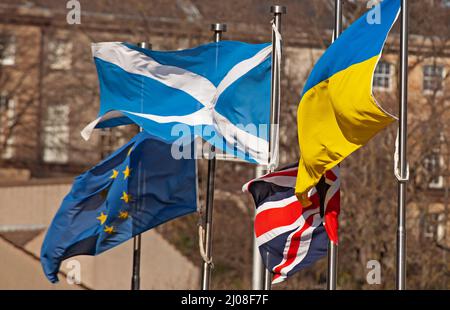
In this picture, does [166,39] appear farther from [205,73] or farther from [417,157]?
[205,73]

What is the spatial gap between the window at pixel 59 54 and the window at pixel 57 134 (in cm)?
176

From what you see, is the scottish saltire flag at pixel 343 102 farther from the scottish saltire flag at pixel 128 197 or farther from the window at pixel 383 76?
the window at pixel 383 76

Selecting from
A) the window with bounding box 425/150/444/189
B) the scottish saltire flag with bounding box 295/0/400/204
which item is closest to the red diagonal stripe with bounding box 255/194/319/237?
the scottish saltire flag with bounding box 295/0/400/204

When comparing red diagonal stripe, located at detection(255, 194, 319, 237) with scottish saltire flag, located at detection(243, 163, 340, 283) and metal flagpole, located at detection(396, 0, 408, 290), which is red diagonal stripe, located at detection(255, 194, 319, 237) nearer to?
scottish saltire flag, located at detection(243, 163, 340, 283)

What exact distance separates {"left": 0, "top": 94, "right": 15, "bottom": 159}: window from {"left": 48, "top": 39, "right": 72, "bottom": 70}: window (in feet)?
8.99

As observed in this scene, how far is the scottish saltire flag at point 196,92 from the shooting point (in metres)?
15.6

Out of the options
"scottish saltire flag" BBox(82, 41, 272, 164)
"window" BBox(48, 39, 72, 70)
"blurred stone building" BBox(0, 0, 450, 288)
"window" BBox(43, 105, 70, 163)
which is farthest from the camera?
"window" BBox(43, 105, 70, 163)

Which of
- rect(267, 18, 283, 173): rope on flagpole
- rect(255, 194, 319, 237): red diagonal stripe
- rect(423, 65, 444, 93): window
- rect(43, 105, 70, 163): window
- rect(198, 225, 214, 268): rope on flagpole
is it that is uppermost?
rect(423, 65, 444, 93): window

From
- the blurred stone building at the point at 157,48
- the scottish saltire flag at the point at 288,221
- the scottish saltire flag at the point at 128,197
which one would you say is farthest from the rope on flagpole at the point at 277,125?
the blurred stone building at the point at 157,48

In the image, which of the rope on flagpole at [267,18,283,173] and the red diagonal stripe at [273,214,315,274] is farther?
the rope on flagpole at [267,18,283,173]

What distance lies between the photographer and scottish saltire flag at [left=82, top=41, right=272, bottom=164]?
1559cm

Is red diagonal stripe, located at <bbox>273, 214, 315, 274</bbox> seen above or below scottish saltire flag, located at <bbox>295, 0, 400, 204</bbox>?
below

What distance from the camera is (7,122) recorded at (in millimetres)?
54562

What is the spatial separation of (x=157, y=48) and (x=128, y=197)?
25.9 m
